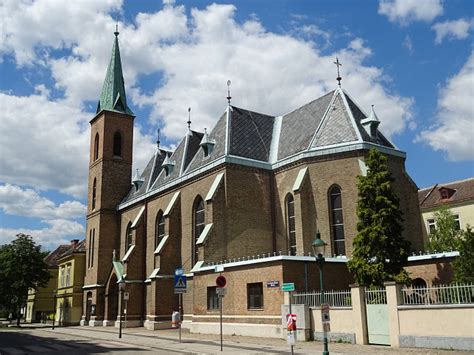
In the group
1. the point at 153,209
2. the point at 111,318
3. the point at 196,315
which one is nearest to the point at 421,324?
the point at 196,315

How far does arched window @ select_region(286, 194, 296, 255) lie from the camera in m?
31.8

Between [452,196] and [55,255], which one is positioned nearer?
[452,196]

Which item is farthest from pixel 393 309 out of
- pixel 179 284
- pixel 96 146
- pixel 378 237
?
pixel 96 146

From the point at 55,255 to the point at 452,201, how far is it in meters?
62.5

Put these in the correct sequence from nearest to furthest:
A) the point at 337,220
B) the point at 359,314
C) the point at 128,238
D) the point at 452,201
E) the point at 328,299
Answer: the point at 359,314, the point at 328,299, the point at 337,220, the point at 452,201, the point at 128,238

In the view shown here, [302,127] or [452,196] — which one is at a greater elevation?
[302,127]

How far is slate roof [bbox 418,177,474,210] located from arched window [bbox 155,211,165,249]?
25433 mm

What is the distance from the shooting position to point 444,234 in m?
34.1

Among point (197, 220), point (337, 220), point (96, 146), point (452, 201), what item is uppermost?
point (96, 146)

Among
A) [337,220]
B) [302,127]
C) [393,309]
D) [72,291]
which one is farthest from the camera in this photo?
[72,291]

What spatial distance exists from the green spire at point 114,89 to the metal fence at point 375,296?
37.5 m

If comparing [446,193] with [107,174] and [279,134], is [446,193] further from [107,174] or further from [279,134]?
[107,174]

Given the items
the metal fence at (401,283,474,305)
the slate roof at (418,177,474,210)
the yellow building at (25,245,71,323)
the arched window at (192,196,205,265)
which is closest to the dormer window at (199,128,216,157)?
the arched window at (192,196,205,265)

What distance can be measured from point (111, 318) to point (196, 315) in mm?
17168
